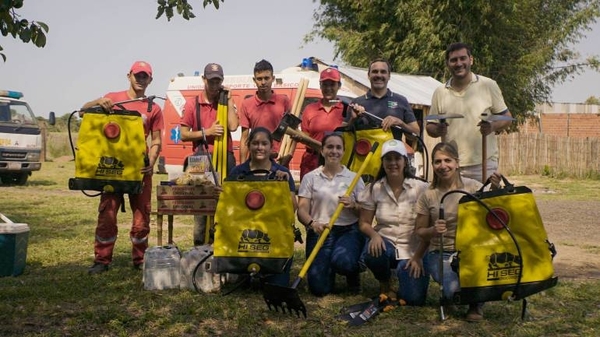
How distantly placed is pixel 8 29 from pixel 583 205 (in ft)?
41.5

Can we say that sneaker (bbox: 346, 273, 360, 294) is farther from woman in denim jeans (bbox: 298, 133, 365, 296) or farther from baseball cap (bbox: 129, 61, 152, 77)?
baseball cap (bbox: 129, 61, 152, 77)

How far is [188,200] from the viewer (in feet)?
21.1

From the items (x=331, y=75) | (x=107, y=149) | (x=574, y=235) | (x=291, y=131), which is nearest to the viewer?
(x=107, y=149)

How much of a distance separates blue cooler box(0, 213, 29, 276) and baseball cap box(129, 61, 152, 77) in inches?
67.4

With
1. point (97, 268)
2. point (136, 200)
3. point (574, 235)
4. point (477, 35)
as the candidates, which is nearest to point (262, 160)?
point (136, 200)

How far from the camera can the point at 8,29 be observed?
4.71 metres

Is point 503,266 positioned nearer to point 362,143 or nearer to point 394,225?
point 394,225

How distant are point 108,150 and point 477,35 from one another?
836 inches

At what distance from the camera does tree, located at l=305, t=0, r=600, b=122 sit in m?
25.4

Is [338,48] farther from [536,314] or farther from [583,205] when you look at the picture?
[536,314]

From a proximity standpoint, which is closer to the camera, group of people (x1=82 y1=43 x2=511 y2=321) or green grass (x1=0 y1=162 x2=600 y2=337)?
green grass (x1=0 y1=162 x2=600 y2=337)

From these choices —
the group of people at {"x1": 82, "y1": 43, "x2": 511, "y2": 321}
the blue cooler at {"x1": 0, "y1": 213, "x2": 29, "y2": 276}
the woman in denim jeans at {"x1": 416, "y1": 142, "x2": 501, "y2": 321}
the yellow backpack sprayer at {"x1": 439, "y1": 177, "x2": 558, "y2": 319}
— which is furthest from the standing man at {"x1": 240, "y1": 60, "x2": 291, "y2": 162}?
the yellow backpack sprayer at {"x1": 439, "y1": 177, "x2": 558, "y2": 319}

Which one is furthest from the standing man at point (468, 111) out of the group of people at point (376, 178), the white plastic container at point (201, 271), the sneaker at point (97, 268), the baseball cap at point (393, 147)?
the sneaker at point (97, 268)

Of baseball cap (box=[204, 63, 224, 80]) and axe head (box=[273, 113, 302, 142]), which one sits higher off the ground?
baseball cap (box=[204, 63, 224, 80])
